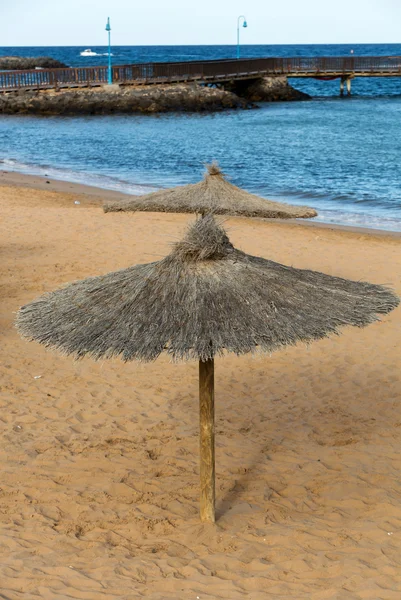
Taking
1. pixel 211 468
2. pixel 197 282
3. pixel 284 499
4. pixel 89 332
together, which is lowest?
pixel 284 499

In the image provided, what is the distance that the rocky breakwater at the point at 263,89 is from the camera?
57.3 m

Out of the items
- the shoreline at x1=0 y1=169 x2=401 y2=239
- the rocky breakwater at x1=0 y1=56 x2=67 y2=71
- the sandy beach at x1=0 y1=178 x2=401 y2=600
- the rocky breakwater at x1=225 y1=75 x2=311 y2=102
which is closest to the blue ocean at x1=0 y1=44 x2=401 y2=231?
the shoreline at x1=0 y1=169 x2=401 y2=239

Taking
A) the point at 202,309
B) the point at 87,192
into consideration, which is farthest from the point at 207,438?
the point at 87,192

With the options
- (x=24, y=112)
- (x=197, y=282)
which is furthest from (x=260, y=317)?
(x=24, y=112)

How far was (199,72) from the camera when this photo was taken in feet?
175

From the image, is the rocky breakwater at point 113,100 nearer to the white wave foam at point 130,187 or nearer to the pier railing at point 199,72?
the pier railing at point 199,72

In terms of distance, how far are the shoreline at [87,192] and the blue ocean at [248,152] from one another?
68 cm

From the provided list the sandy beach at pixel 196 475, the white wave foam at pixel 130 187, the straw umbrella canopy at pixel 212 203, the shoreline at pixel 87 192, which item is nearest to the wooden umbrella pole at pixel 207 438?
the sandy beach at pixel 196 475

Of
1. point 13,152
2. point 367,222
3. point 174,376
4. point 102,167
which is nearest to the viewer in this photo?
point 174,376

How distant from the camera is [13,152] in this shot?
32.3 m

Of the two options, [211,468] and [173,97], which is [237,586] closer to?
[211,468]

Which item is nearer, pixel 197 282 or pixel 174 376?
pixel 197 282

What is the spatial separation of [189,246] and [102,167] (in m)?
24.0

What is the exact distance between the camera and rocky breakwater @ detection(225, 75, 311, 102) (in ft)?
188
